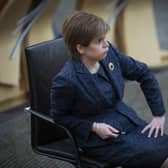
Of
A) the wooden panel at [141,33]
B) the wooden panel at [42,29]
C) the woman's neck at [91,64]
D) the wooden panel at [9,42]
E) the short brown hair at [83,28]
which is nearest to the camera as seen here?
the short brown hair at [83,28]

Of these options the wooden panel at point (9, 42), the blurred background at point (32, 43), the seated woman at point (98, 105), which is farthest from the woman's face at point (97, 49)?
the wooden panel at point (9, 42)

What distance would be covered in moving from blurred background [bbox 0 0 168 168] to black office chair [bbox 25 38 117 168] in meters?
0.57

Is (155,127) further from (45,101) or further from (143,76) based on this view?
(45,101)

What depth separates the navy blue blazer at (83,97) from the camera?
169 cm

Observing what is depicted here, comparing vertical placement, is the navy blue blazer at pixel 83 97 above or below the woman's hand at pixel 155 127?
above

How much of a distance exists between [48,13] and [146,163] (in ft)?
5.83

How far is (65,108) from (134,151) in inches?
12.2

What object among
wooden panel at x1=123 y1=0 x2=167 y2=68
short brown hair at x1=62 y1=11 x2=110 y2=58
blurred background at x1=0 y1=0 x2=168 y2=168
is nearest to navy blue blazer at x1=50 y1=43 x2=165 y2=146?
short brown hair at x1=62 y1=11 x2=110 y2=58

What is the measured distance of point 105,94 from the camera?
174 cm

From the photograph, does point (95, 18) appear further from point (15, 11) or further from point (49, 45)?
point (15, 11)

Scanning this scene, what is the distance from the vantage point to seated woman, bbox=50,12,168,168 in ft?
5.44

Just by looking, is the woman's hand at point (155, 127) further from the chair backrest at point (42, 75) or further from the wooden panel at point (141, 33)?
the wooden panel at point (141, 33)

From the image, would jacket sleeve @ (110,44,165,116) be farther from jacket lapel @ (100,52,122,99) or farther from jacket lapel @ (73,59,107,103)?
jacket lapel @ (73,59,107,103)

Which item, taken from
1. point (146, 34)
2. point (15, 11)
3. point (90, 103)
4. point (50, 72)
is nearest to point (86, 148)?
point (90, 103)
